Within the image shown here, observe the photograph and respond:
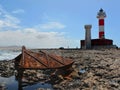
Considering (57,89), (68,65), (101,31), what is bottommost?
(57,89)

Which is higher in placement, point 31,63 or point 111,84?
point 31,63

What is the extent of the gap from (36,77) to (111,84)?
20.4 ft

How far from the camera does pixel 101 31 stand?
5819cm

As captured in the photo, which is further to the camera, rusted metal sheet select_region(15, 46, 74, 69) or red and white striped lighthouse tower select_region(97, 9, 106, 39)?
red and white striped lighthouse tower select_region(97, 9, 106, 39)

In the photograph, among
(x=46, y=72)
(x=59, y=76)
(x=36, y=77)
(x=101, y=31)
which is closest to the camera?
(x=59, y=76)

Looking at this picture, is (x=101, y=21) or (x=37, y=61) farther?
(x=101, y=21)

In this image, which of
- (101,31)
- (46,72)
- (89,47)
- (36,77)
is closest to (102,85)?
(36,77)

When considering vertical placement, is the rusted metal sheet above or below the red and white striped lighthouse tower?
below

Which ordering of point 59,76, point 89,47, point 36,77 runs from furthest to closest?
point 89,47
point 36,77
point 59,76

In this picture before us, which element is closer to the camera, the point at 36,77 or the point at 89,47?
the point at 36,77

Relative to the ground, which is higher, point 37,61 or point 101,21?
point 101,21

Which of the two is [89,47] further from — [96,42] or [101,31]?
[101,31]

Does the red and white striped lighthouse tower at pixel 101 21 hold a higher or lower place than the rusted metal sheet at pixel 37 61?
higher

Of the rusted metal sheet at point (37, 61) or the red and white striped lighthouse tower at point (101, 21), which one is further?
the red and white striped lighthouse tower at point (101, 21)
